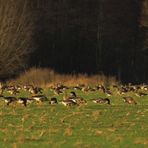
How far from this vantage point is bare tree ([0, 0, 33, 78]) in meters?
54.8

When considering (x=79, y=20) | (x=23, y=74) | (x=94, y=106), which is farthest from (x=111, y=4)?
(x=94, y=106)

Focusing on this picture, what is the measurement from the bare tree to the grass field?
25.7 metres

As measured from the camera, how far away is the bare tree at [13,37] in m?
54.8

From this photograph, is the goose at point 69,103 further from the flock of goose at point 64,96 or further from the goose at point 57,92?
the goose at point 57,92

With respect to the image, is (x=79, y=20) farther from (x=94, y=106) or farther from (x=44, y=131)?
(x=44, y=131)

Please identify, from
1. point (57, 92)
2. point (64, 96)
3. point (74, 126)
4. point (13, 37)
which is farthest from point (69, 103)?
point (13, 37)

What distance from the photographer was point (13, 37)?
55219mm

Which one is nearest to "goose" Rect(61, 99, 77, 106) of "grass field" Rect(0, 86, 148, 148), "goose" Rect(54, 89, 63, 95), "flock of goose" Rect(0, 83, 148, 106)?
"flock of goose" Rect(0, 83, 148, 106)

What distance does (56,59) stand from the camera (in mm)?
69250

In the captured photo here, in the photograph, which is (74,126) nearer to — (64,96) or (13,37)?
(64,96)

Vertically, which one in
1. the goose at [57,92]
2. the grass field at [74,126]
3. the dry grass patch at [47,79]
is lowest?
the dry grass patch at [47,79]

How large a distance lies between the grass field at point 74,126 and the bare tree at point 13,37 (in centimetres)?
2573

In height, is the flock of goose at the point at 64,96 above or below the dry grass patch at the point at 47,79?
above

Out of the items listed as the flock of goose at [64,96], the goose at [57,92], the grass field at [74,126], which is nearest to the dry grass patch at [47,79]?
the flock of goose at [64,96]
